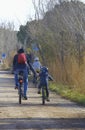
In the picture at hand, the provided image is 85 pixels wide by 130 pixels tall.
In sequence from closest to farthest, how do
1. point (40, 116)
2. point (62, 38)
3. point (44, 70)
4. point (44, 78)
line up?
point (40, 116) < point (44, 70) < point (44, 78) < point (62, 38)

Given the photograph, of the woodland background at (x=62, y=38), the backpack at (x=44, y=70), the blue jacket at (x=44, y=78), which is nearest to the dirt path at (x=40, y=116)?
the blue jacket at (x=44, y=78)

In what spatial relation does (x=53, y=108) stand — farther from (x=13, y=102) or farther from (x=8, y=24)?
(x=8, y=24)

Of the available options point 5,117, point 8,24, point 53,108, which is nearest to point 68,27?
point 53,108

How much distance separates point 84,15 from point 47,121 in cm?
1234

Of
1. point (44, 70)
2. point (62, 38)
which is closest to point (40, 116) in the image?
point (44, 70)

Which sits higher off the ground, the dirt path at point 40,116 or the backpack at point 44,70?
the backpack at point 44,70

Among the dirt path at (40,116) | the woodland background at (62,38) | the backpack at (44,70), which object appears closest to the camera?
the dirt path at (40,116)

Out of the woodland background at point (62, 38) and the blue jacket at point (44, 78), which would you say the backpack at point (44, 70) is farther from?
the woodland background at point (62, 38)

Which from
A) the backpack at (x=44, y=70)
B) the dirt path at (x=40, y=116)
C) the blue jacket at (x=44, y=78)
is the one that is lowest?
the dirt path at (x=40, y=116)

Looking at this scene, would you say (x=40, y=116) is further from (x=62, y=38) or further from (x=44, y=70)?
(x=62, y=38)

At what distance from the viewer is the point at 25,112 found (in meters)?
16.2

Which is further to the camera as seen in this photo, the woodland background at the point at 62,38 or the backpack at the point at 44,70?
the woodland background at the point at 62,38

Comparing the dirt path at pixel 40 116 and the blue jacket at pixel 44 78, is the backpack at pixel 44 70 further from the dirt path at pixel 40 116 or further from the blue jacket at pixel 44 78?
the dirt path at pixel 40 116

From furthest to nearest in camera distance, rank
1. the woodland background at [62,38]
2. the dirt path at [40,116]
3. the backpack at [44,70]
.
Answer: the woodland background at [62,38] < the backpack at [44,70] < the dirt path at [40,116]
